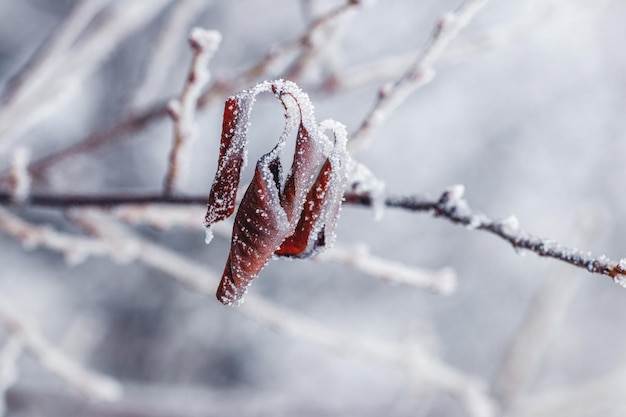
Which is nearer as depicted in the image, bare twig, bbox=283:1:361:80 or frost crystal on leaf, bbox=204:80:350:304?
frost crystal on leaf, bbox=204:80:350:304

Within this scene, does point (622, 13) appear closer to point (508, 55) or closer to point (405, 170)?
point (508, 55)

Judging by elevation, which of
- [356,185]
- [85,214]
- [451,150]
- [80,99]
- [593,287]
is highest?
[451,150]

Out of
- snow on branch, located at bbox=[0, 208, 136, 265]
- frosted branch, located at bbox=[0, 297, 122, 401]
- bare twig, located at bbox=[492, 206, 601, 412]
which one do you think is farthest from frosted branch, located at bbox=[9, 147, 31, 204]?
bare twig, located at bbox=[492, 206, 601, 412]

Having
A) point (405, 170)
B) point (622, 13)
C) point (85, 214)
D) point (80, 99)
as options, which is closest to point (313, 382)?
point (405, 170)

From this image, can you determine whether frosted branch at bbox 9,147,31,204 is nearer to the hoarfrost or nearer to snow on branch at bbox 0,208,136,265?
snow on branch at bbox 0,208,136,265

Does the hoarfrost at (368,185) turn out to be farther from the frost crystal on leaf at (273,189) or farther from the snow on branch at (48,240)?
the snow on branch at (48,240)

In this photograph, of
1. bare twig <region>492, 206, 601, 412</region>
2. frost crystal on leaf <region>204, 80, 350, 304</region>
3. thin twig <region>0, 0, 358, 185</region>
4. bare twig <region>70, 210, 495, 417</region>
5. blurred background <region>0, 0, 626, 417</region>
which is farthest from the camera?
blurred background <region>0, 0, 626, 417</region>

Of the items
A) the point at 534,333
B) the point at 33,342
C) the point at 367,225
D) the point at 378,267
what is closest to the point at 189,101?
the point at 378,267

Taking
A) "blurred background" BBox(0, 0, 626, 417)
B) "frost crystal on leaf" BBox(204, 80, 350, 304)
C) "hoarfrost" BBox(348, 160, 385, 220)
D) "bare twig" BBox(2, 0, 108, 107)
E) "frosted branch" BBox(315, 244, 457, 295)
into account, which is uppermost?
"blurred background" BBox(0, 0, 626, 417)
